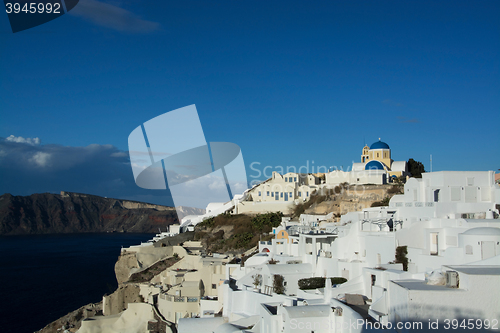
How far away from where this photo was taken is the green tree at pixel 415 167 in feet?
112

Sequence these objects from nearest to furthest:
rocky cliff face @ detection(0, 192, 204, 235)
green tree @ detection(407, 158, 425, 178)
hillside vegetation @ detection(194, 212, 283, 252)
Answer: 1. hillside vegetation @ detection(194, 212, 283, 252)
2. green tree @ detection(407, 158, 425, 178)
3. rocky cliff face @ detection(0, 192, 204, 235)

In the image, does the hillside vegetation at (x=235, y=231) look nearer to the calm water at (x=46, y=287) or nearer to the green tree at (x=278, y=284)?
the calm water at (x=46, y=287)

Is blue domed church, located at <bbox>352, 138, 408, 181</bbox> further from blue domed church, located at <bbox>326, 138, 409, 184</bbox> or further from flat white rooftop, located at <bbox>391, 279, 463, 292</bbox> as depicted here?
flat white rooftop, located at <bbox>391, 279, 463, 292</bbox>

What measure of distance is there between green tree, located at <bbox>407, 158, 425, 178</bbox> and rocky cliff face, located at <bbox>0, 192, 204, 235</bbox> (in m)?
112

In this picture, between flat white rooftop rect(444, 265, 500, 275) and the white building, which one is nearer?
the white building

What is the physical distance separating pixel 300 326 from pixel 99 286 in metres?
33.0

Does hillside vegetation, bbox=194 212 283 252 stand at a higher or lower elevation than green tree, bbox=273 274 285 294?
higher

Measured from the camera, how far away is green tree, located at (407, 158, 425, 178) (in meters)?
34.1

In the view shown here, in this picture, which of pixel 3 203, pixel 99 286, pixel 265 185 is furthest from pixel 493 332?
pixel 3 203

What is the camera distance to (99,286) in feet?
130

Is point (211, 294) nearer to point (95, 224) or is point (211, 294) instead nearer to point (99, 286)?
point (99, 286)

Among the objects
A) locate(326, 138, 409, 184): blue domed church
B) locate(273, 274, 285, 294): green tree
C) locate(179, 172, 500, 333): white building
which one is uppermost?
locate(326, 138, 409, 184): blue domed church

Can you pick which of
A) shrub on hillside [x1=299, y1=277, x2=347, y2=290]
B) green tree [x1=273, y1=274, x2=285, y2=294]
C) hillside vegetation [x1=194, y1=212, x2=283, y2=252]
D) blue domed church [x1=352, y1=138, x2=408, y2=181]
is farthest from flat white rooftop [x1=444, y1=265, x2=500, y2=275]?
blue domed church [x1=352, y1=138, x2=408, y2=181]

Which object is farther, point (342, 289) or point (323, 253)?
point (323, 253)
